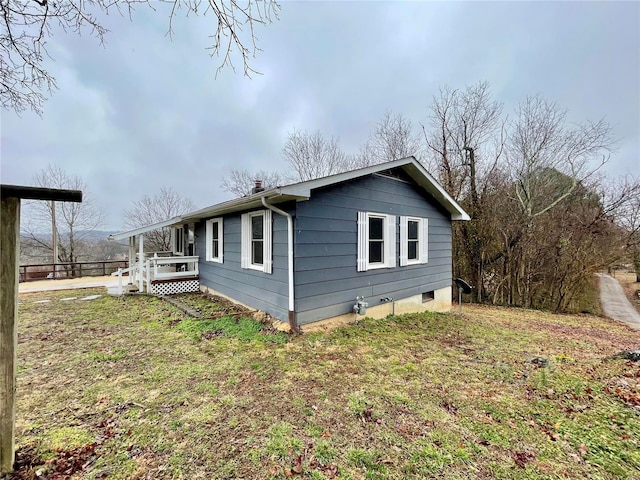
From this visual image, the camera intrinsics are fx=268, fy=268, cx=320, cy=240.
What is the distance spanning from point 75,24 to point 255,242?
170 inches

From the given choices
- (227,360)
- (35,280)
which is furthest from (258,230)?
(35,280)

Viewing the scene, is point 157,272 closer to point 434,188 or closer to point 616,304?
point 434,188

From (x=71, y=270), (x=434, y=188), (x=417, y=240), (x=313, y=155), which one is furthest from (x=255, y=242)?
(x=71, y=270)

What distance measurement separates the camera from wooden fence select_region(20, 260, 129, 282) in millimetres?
13485

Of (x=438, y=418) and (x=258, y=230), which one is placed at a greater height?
(x=258, y=230)

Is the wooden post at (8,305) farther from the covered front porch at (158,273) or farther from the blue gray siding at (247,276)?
the covered front porch at (158,273)

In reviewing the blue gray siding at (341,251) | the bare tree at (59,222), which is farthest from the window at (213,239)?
the bare tree at (59,222)

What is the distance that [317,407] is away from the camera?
2.82 m

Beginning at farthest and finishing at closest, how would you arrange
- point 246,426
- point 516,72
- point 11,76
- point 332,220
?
point 516,72
point 332,220
point 11,76
point 246,426

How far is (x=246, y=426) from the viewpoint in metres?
2.50

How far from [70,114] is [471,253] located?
14.3 m

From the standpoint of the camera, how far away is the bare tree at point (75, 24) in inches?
91.7

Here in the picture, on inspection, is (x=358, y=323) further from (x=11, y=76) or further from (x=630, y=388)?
(x=11, y=76)

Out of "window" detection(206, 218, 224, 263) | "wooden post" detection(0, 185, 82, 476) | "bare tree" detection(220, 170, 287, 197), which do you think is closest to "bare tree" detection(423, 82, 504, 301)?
"window" detection(206, 218, 224, 263)
